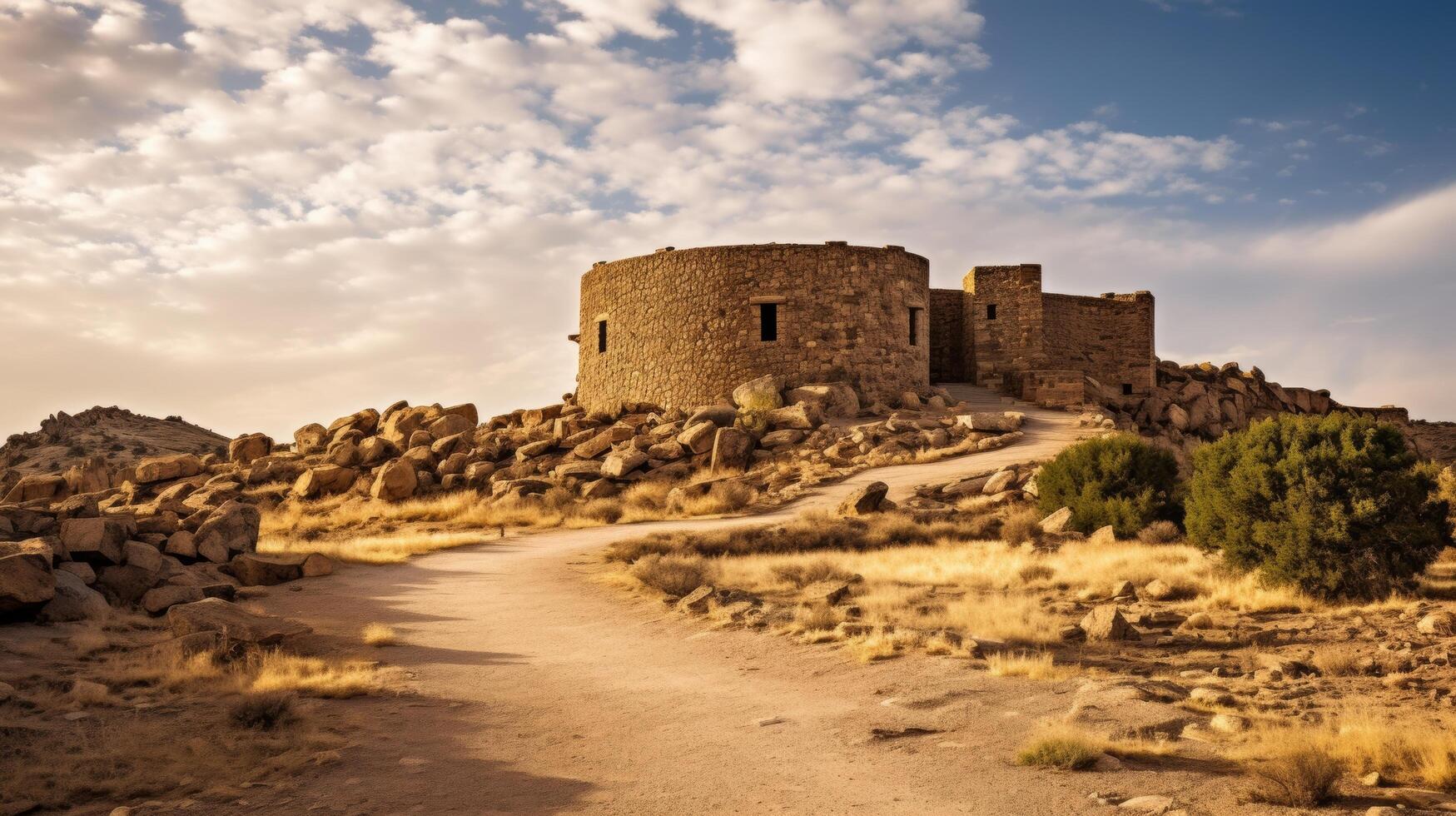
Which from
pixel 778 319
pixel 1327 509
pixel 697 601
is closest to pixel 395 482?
pixel 778 319

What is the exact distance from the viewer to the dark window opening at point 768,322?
28859 mm

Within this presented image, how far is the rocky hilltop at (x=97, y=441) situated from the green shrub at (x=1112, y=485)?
34938 millimetres

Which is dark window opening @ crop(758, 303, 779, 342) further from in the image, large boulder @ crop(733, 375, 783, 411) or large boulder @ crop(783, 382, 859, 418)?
large boulder @ crop(783, 382, 859, 418)

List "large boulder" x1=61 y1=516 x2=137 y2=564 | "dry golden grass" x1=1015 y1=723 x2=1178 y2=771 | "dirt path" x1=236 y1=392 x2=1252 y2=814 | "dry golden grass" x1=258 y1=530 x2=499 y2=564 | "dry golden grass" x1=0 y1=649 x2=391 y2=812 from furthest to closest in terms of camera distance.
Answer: "dry golden grass" x1=258 y1=530 x2=499 y2=564 < "large boulder" x1=61 y1=516 x2=137 y2=564 < "dry golden grass" x1=0 y1=649 x2=391 y2=812 < "dry golden grass" x1=1015 y1=723 x2=1178 y2=771 < "dirt path" x1=236 y1=392 x2=1252 y2=814

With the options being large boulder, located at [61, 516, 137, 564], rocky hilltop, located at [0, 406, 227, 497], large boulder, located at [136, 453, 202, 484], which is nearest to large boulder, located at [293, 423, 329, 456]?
large boulder, located at [136, 453, 202, 484]

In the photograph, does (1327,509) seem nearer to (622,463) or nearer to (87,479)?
(622,463)

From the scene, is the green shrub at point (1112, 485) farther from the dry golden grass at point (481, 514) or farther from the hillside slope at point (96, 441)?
the hillside slope at point (96, 441)

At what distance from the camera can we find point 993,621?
1057 centimetres

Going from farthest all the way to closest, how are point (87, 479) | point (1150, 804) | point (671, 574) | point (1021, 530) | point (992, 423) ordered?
point (87, 479), point (992, 423), point (1021, 530), point (671, 574), point (1150, 804)

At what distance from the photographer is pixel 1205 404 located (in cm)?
3306

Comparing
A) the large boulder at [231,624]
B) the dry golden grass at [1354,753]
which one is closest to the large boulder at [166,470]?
the large boulder at [231,624]

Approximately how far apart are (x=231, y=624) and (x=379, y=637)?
1.41 m

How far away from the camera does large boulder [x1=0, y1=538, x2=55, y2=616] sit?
33.1ft

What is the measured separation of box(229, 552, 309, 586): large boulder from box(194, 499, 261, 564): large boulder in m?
0.39
